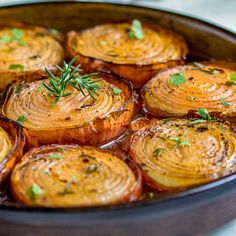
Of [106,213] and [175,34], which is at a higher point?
[175,34]

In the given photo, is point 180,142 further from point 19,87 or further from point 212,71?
point 19,87

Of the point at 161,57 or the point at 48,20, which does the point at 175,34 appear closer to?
the point at 161,57

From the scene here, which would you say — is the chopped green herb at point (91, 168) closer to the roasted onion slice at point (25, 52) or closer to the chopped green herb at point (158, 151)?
the chopped green herb at point (158, 151)

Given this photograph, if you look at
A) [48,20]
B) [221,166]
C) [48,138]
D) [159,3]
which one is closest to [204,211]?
[221,166]

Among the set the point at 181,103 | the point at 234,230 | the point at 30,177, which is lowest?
the point at 234,230

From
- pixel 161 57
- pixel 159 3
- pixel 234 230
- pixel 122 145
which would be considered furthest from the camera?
pixel 159 3

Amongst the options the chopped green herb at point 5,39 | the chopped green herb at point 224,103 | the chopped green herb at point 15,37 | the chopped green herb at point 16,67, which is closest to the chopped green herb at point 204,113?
the chopped green herb at point 224,103
